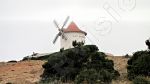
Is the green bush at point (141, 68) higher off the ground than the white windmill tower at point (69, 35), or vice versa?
the white windmill tower at point (69, 35)

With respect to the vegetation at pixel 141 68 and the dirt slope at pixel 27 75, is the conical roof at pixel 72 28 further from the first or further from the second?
the vegetation at pixel 141 68

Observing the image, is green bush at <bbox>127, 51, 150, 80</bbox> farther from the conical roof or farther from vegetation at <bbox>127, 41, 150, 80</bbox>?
the conical roof

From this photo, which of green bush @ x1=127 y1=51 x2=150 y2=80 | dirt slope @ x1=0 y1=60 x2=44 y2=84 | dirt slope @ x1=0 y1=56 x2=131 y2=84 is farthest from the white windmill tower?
green bush @ x1=127 y1=51 x2=150 y2=80

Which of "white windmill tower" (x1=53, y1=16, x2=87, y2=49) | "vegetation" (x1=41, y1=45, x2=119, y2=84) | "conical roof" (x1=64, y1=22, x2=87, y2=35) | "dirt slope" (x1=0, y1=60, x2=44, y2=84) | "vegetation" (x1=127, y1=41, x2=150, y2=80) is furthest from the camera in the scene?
"conical roof" (x1=64, y1=22, x2=87, y2=35)

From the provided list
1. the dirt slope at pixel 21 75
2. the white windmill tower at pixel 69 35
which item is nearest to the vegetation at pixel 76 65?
the dirt slope at pixel 21 75

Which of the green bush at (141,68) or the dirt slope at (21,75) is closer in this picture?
the green bush at (141,68)

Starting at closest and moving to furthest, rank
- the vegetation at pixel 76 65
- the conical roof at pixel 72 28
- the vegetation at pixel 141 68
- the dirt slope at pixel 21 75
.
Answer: the vegetation at pixel 141 68, the vegetation at pixel 76 65, the dirt slope at pixel 21 75, the conical roof at pixel 72 28

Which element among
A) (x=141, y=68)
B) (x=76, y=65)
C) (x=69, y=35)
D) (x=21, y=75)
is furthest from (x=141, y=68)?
(x=69, y=35)

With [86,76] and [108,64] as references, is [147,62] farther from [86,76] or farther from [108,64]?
[86,76]

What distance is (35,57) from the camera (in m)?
65.4

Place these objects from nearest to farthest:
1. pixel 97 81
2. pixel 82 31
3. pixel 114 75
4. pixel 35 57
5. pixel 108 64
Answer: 1. pixel 97 81
2. pixel 114 75
3. pixel 108 64
4. pixel 35 57
5. pixel 82 31

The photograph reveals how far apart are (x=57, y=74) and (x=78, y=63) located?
6.93 ft

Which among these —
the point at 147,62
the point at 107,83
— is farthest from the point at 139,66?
the point at 107,83

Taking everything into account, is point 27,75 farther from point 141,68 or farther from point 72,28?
point 72,28
